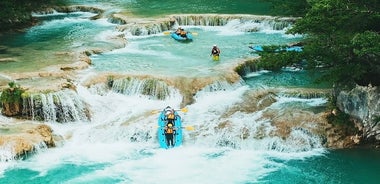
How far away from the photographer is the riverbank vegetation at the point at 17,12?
80.7 feet

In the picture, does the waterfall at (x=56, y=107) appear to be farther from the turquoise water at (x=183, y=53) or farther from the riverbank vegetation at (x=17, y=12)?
the riverbank vegetation at (x=17, y=12)

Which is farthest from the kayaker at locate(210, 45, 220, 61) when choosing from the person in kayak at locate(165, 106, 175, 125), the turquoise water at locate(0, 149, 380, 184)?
the turquoise water at locate(0, 149, 380, 184)

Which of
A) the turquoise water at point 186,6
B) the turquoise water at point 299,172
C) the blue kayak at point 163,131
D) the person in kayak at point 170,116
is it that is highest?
the turquoise water at point 186,6

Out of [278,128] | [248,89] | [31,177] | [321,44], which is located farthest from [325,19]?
[31,177]

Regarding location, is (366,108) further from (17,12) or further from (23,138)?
(17,12)

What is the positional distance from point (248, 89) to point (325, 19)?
5027 mm

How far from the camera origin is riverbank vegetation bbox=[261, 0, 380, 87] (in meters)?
13.6

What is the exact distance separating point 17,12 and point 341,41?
17103 millimetres

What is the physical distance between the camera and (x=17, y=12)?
2519cm

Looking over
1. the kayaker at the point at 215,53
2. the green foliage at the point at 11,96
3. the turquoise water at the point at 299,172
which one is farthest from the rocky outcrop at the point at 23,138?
the kayaker at the point at 215,53

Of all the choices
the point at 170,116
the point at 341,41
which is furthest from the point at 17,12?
the point at 341,41

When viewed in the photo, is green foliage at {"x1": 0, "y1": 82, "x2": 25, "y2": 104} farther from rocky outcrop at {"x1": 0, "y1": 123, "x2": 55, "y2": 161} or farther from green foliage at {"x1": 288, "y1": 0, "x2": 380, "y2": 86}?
green foliage at {"x1": 288, "y1": 0, "x2": 380, "y2": 86}

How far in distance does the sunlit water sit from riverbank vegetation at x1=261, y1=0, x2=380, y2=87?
73.6 inches

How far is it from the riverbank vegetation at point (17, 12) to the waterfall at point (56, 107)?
9.87 m
